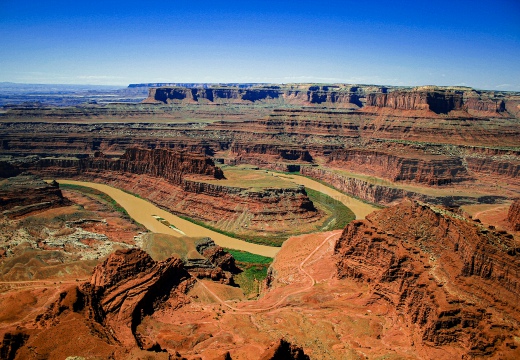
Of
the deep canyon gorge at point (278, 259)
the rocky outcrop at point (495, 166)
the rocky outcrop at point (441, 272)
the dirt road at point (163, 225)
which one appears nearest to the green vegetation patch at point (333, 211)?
the deep canyon gorge at point (278, 259)

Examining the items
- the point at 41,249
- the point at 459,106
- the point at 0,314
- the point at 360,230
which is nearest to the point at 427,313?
the point at 360,230

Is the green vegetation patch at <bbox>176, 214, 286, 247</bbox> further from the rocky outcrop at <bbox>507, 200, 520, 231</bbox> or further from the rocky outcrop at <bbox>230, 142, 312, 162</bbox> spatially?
the rocky outcrop at <bbox>230, 142, 312, 162</bbox>

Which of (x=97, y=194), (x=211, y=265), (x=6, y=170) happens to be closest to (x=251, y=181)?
(x=211, y=265)

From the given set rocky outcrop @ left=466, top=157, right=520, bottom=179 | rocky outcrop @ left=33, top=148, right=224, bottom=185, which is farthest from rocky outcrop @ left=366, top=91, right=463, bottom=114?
rocky outcrop @ left=33, top=148, right=224, bottom=185

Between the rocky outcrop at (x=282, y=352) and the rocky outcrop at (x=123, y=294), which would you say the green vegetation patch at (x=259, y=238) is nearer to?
the rocky outcrop at (x=123, y=294)

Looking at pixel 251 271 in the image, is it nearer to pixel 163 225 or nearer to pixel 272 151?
pixel 163 225
